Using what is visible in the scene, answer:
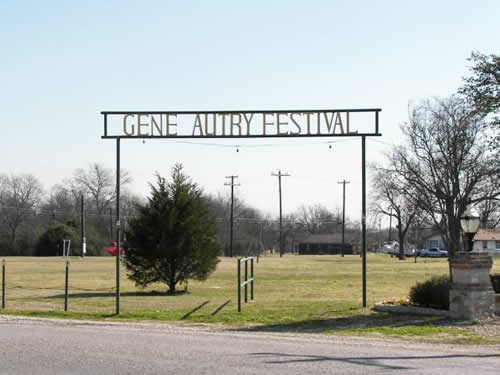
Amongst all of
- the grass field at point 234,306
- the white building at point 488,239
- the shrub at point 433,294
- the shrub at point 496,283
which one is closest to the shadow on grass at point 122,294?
the grass field at point 234,306

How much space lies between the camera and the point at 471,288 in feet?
50.2

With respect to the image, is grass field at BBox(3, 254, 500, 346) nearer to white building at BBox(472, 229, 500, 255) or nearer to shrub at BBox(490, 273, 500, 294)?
shrub at BBox(490, 273, 500, 294)

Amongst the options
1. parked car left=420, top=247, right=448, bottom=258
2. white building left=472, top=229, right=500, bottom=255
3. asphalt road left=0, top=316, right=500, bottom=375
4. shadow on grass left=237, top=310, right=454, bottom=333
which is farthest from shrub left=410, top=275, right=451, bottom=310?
white building left=472, top=229, right=500, bottom=255

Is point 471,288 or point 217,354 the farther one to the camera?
point 471,288

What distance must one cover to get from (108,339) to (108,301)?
972cm

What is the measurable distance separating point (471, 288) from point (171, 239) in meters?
12.0

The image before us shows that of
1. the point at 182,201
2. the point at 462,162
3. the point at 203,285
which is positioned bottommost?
the point at 203,285

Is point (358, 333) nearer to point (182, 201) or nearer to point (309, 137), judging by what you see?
point (309, 137)

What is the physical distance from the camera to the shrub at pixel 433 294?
16.6 metres

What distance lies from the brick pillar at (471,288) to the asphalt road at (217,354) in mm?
3338

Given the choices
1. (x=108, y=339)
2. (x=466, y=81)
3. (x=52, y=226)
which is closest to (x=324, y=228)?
(x=52, y=226)

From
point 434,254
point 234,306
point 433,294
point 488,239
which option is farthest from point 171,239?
point 488,239

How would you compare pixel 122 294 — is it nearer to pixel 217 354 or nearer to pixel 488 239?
pixel 217 354

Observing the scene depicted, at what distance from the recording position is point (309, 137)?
58.3 ft
